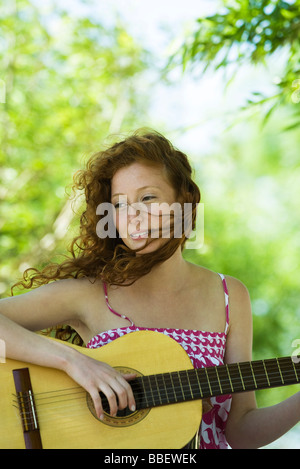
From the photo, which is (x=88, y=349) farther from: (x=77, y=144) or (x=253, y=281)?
(x=253, y=281)

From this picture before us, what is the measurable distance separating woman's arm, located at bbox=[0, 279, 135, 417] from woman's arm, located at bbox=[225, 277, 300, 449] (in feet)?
1.21

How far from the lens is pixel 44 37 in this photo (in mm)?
4418

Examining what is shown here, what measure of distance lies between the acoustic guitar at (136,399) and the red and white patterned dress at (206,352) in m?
0.10

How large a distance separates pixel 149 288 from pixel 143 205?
25 centimetres

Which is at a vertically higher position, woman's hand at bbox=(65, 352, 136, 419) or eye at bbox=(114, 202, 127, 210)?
eye at bbox=(114, 202, 127, 210)

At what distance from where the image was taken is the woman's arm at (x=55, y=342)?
1.31m

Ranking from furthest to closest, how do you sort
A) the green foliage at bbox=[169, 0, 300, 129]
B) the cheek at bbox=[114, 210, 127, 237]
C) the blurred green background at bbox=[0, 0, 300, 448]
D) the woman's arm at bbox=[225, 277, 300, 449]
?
the blurred green background at bbox=[0, 0, 300, 448], the green foliage at bbox=[169, 0, 300, 129], the cheek at bbox=[114, 210, 127, 237], the woman's arm at bbox=[225, 277, 300, 449]

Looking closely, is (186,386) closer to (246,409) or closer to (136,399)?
(136,399)

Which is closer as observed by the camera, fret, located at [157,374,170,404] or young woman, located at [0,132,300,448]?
fret, located at [157,374,170,404]

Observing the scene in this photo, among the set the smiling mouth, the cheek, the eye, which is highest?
the eye

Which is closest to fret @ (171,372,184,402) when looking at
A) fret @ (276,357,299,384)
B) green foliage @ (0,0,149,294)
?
fret @ (276,357,299,384)

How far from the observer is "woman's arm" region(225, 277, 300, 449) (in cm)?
143

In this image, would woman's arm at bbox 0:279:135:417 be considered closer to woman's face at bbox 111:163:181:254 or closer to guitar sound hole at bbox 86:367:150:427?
guitar sound hole at bbox 86:367:150:427

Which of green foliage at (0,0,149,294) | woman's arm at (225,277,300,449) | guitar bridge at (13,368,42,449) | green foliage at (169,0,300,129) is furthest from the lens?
green foliage at (0,0,149,294)
